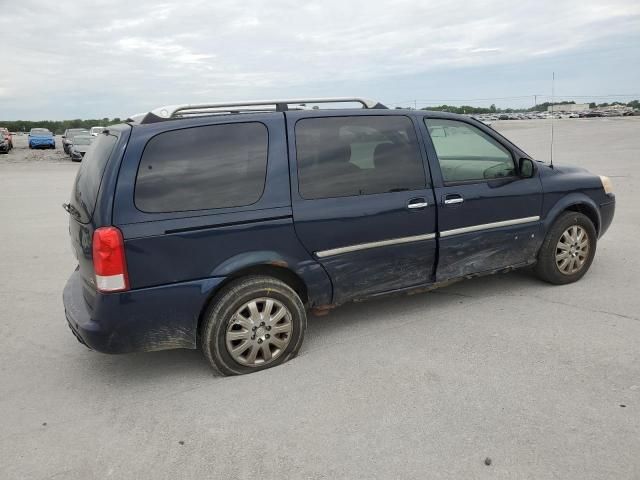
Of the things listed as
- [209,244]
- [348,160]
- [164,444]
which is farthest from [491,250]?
[164,444]

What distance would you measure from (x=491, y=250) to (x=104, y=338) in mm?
3131

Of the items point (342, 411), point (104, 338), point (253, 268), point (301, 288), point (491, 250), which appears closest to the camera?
point (342, 411)

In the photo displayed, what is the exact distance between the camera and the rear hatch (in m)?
3.40

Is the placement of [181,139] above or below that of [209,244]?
above

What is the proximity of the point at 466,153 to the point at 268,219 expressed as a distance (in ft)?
6.88

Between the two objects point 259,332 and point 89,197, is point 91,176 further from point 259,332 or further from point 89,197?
point 259,332

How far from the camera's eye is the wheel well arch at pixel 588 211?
5164 millimetres

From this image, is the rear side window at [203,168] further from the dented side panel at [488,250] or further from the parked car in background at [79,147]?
the parked car in background at [79,147]

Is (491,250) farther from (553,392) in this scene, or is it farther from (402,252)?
A: (553,392)

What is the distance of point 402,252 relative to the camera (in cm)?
420

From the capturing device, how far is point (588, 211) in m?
5.25

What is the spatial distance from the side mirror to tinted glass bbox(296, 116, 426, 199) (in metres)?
1.11

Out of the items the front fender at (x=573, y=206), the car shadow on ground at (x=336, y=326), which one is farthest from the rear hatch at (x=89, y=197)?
the front fender at (x=573, y=206)

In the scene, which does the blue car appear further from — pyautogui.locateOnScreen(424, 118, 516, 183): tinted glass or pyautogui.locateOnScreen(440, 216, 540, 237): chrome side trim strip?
pyautogui.locateOnScreen(440, 216, 540, 237): chrome side trim strip
